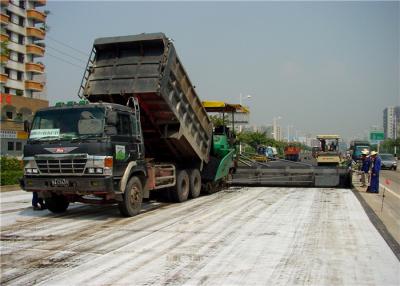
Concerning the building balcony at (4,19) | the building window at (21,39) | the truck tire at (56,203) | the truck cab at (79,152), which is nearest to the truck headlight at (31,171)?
the truck cab at (79,152)

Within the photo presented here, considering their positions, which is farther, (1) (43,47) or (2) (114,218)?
(1) (43,47)

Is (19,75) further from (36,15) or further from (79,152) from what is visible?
(79,152)

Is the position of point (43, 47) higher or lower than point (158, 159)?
higher

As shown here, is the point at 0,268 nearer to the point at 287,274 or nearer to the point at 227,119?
the point at 287,274

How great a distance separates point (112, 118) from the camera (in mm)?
9602

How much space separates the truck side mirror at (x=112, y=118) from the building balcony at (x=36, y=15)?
59784 millimetres

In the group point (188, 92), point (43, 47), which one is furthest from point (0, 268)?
point (43, 47)

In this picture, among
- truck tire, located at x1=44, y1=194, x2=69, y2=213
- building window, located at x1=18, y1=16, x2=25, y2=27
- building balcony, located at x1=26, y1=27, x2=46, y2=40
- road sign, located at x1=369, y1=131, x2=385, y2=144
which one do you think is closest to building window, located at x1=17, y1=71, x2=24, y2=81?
building balcony, located at x1=26, y1=27, x2=46, y2=40

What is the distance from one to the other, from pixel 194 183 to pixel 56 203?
4.46 m

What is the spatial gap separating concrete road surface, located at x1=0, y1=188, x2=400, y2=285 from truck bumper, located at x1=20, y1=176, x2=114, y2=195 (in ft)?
2.24

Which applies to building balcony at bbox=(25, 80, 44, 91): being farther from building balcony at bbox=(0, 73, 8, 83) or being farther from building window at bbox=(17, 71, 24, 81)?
building balcony at bbox=(0, 73, 8, 83)

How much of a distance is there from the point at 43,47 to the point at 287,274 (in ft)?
221

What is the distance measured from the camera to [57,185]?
31.0 feet

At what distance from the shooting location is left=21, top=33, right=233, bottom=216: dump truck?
9344 millimetres
